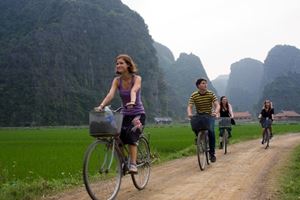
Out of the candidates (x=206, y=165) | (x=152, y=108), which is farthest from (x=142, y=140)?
(x=152, y=108)

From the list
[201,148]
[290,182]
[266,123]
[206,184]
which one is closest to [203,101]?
[201,148]

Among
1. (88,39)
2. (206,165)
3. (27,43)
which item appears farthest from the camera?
(88,39)

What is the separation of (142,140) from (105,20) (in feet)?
395

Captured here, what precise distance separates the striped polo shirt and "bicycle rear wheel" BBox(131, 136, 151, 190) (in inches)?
110

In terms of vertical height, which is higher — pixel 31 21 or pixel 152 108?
pixel 31 21

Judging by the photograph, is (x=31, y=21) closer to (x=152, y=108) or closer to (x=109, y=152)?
(x=152, y=108)

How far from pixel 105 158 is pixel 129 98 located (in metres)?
0.88

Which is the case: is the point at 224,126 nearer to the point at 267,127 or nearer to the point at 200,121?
the point at 267,127

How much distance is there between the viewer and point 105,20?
124250 millimetres

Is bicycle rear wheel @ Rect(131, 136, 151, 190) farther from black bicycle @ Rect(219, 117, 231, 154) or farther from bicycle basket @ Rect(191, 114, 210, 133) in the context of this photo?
black bicycle @ Rect(219, 117, 231, 154)

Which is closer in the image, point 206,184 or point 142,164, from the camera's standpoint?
point 142,164

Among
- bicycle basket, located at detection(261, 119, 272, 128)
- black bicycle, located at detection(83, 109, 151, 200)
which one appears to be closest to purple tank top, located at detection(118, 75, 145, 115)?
black bicycle, located at detection(83, 109, 151, 200)

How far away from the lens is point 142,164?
21.7 feet

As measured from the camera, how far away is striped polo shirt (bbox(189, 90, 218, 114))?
30.7 ft
